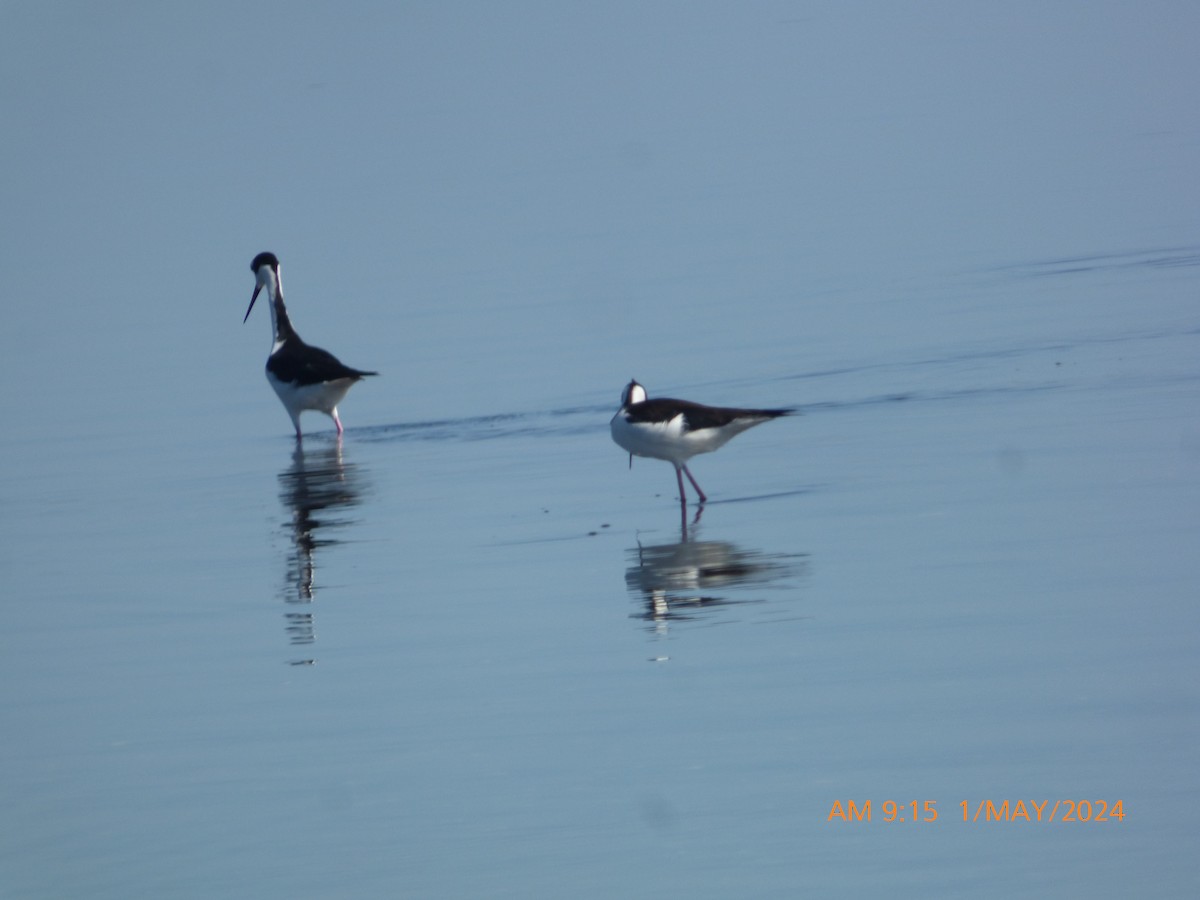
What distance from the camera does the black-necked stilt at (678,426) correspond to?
13.7m

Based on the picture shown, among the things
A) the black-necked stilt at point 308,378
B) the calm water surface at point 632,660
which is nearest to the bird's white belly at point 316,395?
the black-necked stilt at point 308,378

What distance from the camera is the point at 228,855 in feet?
26.8

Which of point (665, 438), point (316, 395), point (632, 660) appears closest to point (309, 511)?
point (665, 438)

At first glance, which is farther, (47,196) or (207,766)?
(47,196)

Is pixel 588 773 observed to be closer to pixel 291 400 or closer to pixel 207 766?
pixel 207 766

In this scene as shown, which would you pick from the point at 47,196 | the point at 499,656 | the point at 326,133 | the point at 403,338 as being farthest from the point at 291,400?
the point at 326,133

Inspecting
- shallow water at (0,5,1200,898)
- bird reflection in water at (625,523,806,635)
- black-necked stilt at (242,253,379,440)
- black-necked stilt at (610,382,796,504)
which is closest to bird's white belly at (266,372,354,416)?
black-necked stilt at (242,253,379,440)

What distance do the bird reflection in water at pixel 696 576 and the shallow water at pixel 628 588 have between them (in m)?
0.04

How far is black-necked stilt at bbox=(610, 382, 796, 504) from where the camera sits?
13.7 metres

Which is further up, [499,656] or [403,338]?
[403,338]

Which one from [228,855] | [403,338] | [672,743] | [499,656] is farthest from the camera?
[403,338]

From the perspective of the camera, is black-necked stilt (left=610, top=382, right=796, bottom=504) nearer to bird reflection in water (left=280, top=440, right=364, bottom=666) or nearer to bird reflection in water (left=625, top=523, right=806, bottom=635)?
bird reflection in water (left=625, top=523, right=806, bottom=635)

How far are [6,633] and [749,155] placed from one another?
25.6m

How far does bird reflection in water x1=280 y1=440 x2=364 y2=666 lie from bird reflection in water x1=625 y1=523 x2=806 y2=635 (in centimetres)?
174
